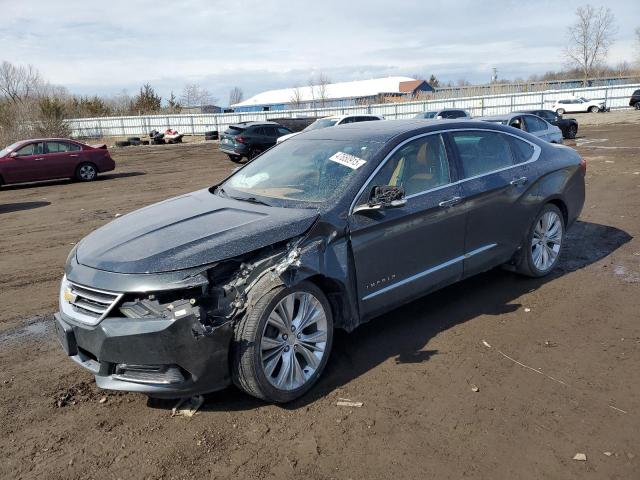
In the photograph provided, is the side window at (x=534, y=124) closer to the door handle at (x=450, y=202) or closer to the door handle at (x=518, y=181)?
the door handle at (x=518, y=181)

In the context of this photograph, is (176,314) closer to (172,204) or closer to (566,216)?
(172,204)

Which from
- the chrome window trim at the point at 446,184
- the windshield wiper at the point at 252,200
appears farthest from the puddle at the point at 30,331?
the chrome window trim at the point at 446,184

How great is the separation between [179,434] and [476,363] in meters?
2.16

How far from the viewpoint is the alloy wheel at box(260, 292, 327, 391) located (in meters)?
3.46

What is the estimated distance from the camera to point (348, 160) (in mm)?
4328

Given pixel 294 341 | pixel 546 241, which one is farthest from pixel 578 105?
pixel 294 341

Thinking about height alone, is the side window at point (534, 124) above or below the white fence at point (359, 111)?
below

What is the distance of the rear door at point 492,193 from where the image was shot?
189 inches

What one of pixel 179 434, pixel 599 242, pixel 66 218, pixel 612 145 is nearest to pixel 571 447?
pixel 179 434

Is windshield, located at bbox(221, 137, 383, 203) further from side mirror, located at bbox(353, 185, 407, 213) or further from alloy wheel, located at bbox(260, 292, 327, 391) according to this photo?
alloy wheel, located at bbox(260, 292, 327, 391)

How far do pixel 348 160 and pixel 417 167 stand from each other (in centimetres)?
62

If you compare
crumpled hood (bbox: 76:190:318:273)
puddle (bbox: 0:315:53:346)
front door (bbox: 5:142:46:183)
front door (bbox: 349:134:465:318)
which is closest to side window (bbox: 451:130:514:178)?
front door (bbox: 349:134:465:318)

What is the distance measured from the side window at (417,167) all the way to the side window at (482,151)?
0.83ft

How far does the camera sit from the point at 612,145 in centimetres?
2036
